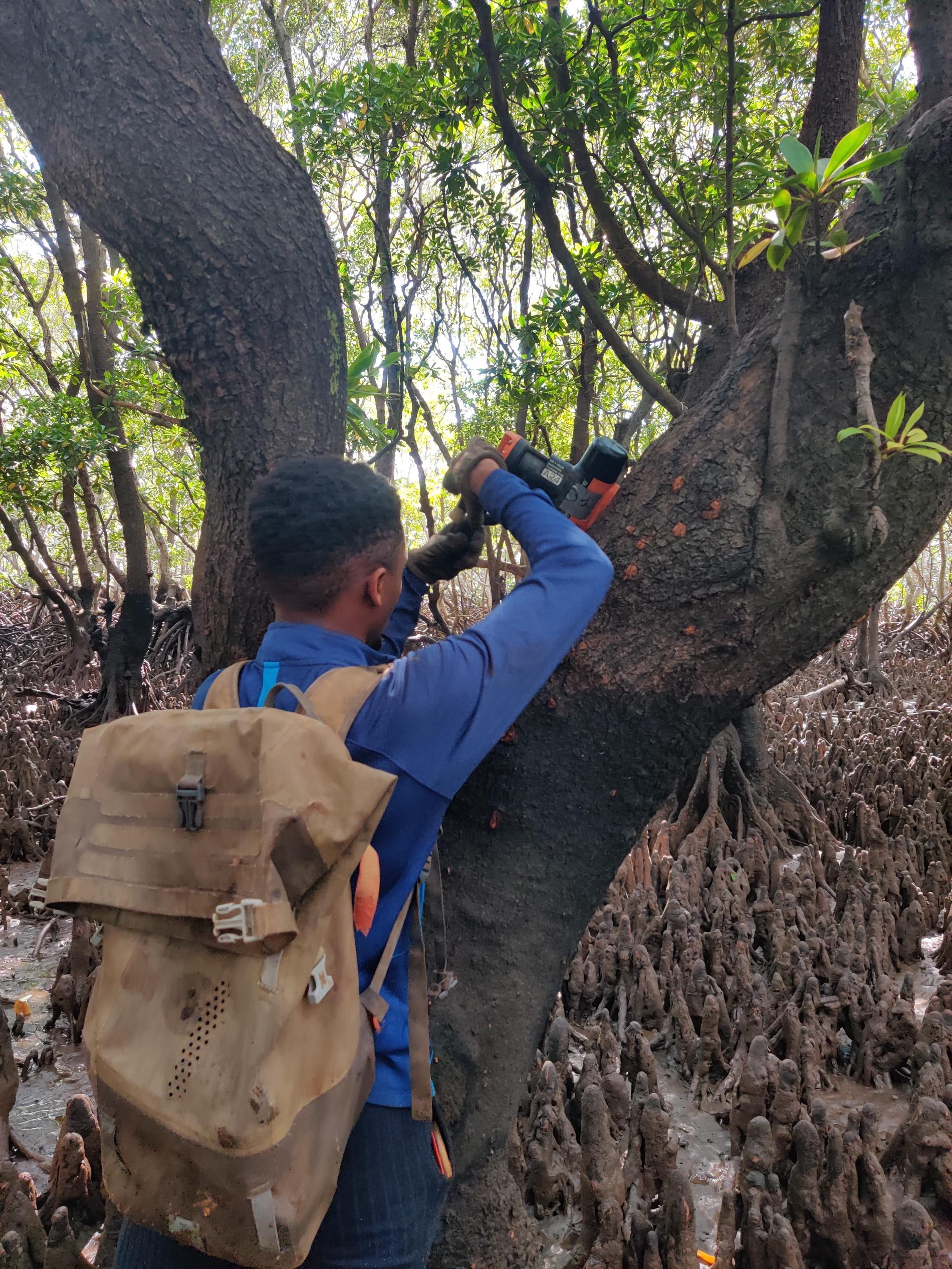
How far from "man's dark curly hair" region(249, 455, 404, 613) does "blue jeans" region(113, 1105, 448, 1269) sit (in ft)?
2.36

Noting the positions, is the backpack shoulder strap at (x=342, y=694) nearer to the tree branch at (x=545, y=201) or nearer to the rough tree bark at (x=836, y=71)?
the tree branch at (x=545, y=201)

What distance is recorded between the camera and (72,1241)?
1.45 metres

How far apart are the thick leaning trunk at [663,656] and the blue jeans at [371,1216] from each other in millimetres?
352

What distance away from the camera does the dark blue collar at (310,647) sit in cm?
111

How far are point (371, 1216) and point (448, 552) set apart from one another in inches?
40.5

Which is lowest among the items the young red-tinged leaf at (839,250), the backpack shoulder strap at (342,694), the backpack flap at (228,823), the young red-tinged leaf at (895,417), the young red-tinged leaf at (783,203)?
the backpack flap at (228,823)

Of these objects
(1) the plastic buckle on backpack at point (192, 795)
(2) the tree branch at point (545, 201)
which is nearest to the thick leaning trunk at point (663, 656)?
(1) the plastic buckle on backpack at point (192, 795)

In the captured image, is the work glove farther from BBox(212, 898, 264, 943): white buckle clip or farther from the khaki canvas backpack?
BBox(212, 898, 264, 943): white buckle clip

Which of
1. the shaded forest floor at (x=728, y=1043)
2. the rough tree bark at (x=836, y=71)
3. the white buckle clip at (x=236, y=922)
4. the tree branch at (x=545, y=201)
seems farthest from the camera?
the rough tree bark at (x=836, y=71)

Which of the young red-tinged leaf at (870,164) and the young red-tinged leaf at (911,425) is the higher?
the young red-tinged leaf at (870,164)

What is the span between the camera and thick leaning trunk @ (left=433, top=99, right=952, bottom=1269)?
56.1 inches

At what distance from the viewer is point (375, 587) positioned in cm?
120

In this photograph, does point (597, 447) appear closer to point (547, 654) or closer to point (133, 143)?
point (547, 654)

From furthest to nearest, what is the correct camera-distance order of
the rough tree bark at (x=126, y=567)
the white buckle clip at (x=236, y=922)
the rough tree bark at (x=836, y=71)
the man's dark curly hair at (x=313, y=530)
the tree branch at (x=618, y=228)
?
the rough tree bark at (x=126, y=567) < the rough tree bark at (x=836, y=71) < the tree branch at (x=618, y=228) < the man's dark curly hair at (x=313, y=530) < the white buckle clip at (x=236, y=922)
